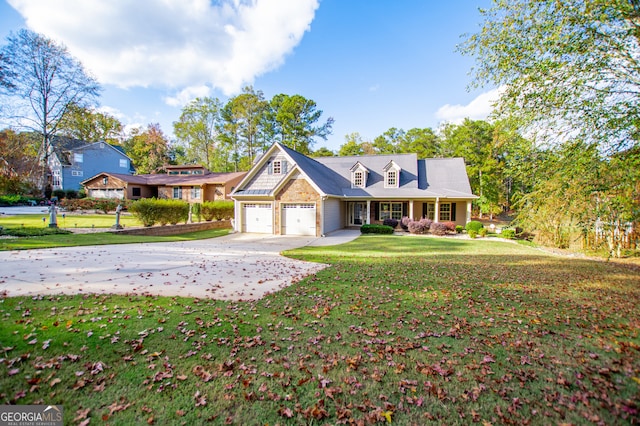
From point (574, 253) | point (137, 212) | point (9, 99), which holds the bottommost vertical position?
point (574, 253)

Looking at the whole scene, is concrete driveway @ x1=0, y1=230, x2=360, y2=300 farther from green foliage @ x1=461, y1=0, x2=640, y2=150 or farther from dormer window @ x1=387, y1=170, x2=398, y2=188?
dormer window @ x1=387, y1=170, x2=398, y2=188

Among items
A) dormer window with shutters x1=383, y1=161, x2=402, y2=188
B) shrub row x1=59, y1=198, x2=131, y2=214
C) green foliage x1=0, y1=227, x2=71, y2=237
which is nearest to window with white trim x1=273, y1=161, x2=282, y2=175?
dormer window with shutters x1=383, y1=161, x2=402, y2=188

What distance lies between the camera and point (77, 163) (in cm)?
4022

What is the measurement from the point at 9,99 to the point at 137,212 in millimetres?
17239

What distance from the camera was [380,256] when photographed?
1173 centimetres

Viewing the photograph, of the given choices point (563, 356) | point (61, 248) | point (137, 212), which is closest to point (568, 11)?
point (563, 356)

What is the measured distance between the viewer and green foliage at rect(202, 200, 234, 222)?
2408 cm

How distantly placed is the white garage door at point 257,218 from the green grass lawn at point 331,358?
46.0 ft

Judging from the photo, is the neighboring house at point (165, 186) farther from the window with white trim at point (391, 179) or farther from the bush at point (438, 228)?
the bush at point (438, 228)

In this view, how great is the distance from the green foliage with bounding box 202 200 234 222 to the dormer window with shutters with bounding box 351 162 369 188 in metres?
11.1

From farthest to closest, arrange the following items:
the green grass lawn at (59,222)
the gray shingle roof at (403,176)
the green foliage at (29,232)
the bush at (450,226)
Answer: the gray shingle roof at (403,176) → the bush at (450,226) → the green grass lawn at (59,222) → the green foliage at (29,232)

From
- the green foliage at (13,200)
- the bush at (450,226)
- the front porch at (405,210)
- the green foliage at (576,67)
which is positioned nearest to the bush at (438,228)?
the bush at (450,226)

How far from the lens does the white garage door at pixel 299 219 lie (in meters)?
18.8

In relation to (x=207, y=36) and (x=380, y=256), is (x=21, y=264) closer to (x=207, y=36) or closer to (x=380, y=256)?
(x=380, y=256)
